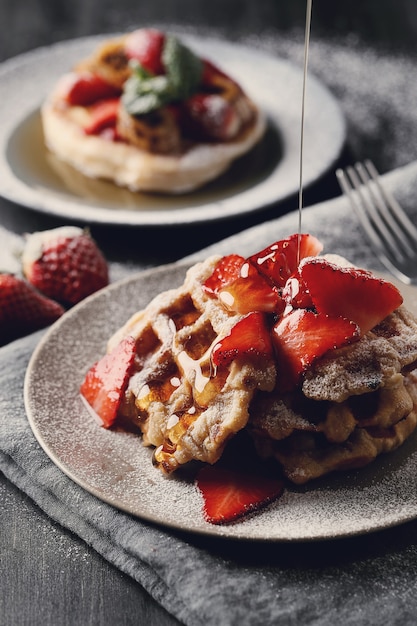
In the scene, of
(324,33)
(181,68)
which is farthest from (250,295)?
(324,33)

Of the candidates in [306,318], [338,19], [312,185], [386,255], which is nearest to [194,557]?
[306,318]

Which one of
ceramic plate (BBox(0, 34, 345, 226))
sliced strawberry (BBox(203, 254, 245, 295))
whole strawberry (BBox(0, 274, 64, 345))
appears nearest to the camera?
sliced strawberry (BBox(203, 254, 245, 295))

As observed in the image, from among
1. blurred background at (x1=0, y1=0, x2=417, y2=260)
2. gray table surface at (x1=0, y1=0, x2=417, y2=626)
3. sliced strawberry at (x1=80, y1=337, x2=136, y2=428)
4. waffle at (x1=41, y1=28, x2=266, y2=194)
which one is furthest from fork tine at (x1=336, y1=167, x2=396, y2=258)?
sliced strawberry at (x1=80, y1=337, x2=136, y2=428)

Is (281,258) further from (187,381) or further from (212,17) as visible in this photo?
(212,17)

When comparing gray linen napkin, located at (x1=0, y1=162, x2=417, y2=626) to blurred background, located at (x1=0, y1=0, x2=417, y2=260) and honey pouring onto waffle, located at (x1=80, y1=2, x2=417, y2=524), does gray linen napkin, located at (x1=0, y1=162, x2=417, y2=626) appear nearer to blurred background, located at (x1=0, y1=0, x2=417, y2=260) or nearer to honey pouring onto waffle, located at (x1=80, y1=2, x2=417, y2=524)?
honey pouring onto waffle, located at (x1=80, y1=2, x2=417, y2=524)

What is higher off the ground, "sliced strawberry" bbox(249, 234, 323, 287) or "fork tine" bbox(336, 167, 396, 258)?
"sliced strawberry" bbox(249, 234, 323, 287)

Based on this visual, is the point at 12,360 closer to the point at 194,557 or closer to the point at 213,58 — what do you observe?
the point at 194,557

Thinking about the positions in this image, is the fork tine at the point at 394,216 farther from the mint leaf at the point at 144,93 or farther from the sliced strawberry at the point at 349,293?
the sliced strawberry at the point at 349,293

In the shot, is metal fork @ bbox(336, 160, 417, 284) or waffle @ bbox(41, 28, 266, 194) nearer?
metal fork @ bbox(336, 160, 417, 284)
